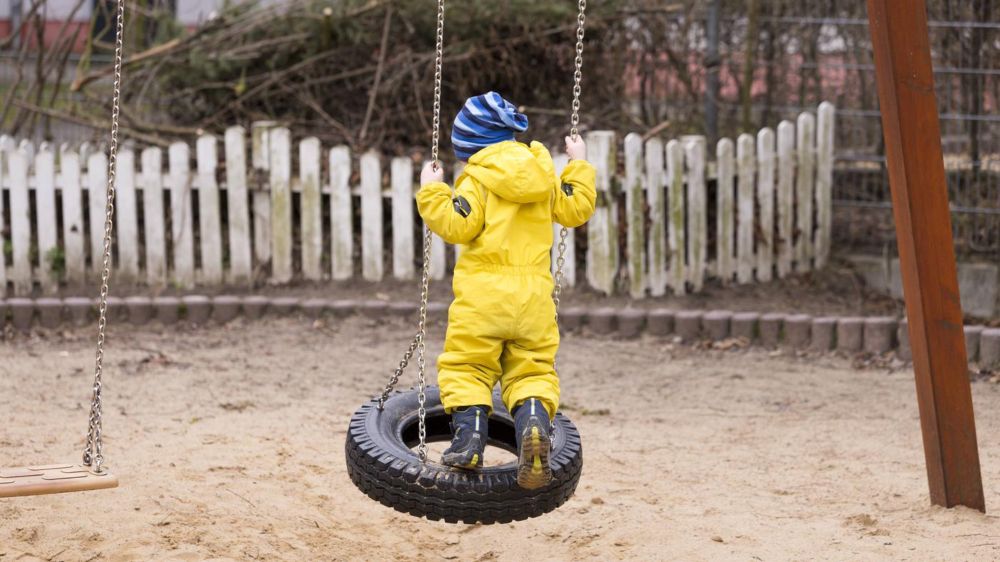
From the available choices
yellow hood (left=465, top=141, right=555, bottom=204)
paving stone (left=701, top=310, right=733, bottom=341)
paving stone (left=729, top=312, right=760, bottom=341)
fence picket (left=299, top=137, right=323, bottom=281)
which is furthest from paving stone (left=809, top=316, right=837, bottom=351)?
yellow hood (left=465, top=141, right=555, bottom=204)

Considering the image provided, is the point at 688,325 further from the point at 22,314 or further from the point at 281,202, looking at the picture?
the point at 22,314

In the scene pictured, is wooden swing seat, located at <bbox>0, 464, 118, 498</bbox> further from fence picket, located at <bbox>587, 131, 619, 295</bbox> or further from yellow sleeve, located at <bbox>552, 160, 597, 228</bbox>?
fence picket, located at <bbox>587, 131, 619, 295</bbox>

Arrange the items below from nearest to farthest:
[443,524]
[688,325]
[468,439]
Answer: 1. [468,439]
2. [443,524]
3. [688,325]

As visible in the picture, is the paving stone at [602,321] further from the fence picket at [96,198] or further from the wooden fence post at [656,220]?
the fence picket at [96,198]

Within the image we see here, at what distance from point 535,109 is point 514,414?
17.4 ft

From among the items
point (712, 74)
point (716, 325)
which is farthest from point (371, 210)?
point (712, 74)

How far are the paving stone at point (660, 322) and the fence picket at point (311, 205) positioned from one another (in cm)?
227

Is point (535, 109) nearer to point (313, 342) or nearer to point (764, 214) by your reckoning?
point (764, 214)

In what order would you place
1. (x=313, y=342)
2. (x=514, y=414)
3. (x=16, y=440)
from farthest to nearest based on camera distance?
(x=313, y=342), (x=16, y=440), (x=514, y=414)

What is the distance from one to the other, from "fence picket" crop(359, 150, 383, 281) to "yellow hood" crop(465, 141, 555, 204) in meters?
4.17

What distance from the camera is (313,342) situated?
7305 mm

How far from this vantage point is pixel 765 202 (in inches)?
327

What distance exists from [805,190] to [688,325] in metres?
1.75

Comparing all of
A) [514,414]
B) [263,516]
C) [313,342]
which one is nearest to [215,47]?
[313,342]
